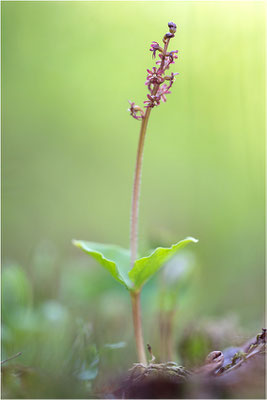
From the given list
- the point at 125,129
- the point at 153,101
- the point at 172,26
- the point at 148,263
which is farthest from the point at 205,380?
the point at 125,129

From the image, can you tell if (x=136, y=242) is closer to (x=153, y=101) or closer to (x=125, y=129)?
Result: (x=153, y=101)

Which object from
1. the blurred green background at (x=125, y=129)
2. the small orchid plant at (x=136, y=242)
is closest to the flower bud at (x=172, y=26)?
the small orchid plant at (x=136, y=242)

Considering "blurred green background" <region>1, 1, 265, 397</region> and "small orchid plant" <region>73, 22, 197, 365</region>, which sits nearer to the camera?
"small orchid plant" <region>73, 22, 197, 365</region>

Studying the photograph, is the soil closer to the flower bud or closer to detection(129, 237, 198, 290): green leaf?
detection(129, 237, 198, 290): green leaf

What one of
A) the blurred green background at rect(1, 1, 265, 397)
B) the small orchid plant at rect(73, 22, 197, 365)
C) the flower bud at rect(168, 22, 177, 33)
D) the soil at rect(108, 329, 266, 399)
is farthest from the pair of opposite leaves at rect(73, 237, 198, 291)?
the blurred green background at rect(1, 1, 265, 397)

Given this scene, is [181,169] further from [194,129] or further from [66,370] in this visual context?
[66,370]

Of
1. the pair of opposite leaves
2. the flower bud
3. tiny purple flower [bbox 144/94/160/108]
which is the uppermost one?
the flower bud

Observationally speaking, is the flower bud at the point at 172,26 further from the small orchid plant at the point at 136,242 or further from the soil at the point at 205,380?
the soil at the point at 205,380

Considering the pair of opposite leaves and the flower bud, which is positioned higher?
the flower bud
